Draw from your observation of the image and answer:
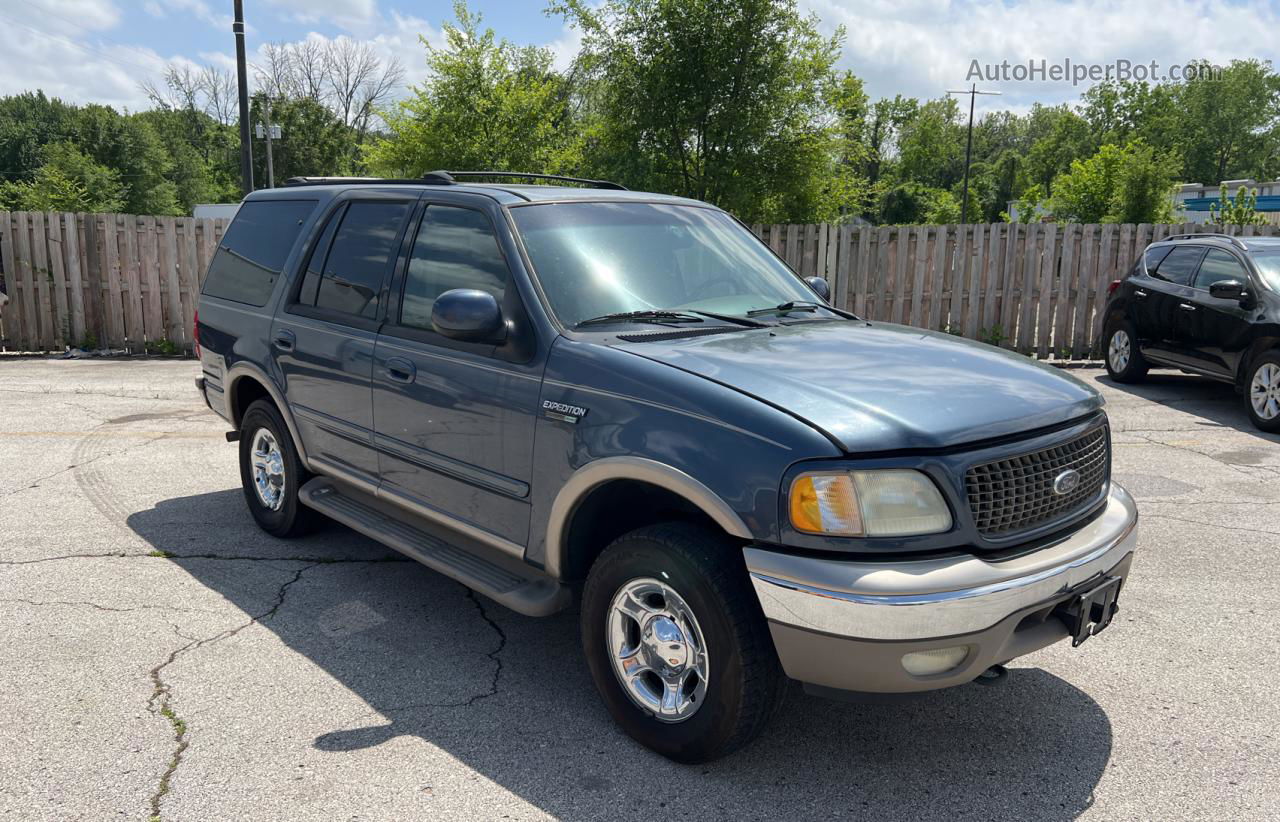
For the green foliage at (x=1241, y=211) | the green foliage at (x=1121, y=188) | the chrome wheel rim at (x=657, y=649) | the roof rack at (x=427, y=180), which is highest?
the green foliage at (x=1121, y=188)

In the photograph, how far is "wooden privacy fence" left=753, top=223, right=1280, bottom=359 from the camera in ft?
42.3

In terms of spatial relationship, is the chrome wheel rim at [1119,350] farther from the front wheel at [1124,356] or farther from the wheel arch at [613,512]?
the wheel arch at [613,512]

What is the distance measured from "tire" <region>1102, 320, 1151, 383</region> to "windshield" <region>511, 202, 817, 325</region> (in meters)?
7.69

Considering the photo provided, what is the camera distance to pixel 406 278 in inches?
167

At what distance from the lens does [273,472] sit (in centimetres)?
544

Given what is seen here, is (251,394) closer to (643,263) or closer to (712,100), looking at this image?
(643,263)

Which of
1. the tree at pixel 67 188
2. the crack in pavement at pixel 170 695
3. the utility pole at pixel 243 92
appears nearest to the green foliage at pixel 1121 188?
the utility pole at pixel 243 92

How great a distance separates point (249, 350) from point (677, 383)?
3176 millimetres

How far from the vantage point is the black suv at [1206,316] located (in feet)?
28.3

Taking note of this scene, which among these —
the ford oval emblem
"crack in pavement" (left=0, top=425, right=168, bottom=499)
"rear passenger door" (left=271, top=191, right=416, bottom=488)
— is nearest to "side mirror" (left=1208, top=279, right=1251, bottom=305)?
the ford oval emblem

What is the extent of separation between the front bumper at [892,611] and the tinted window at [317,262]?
3010 millimetres

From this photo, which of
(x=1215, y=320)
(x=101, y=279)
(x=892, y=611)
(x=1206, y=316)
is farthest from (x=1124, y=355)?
(x=101, y=279)

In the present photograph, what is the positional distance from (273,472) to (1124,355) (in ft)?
30.8

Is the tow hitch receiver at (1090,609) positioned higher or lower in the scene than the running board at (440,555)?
higher
